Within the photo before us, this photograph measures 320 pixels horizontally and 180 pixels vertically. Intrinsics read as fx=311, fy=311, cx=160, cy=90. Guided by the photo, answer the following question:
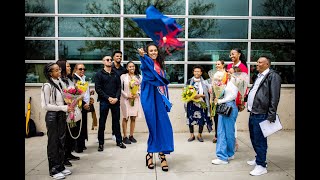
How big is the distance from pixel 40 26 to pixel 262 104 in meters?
6.39

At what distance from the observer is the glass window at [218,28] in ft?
28.6

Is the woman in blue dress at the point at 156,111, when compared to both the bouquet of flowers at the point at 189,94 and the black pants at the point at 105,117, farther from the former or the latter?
the bouquet of flowers at the point at 189,94

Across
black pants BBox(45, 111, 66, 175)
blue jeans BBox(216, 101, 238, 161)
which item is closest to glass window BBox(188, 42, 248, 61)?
blue jeans BBox(216, 101, 238, 161)

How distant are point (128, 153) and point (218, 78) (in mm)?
2336

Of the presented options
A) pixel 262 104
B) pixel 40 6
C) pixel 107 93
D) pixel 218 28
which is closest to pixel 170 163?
pixel 262 104

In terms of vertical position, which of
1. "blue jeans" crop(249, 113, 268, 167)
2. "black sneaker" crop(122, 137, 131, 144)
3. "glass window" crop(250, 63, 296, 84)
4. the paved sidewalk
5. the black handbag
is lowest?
the paved sidewalk

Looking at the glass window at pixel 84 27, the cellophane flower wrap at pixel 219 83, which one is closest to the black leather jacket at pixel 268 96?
the cellophane flower wrap at pixel 219 83

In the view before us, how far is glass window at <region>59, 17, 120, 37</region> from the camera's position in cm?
852

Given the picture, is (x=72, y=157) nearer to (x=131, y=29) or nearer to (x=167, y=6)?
(x=131, y=29)

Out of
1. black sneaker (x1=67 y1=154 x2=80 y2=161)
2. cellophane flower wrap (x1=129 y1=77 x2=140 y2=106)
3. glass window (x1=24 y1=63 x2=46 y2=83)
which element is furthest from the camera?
glass window (x1=24 y1=63 x2=46 y2=83)

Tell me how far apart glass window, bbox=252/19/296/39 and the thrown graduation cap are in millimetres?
4676

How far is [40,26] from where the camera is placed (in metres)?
8.46

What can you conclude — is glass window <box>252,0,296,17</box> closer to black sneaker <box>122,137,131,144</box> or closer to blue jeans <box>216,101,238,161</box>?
blue jeans <box>216,101,238,161</box>
